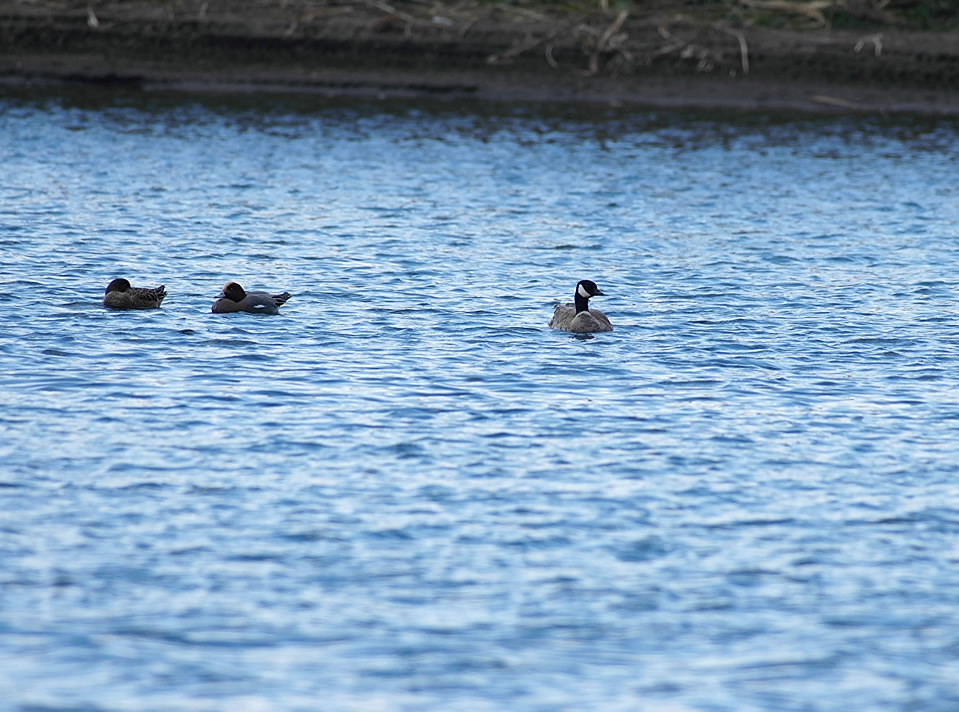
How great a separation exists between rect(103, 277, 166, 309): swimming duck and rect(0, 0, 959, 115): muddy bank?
95.3 ft

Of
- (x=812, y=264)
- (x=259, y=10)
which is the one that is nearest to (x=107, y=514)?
(x=812, y=264)

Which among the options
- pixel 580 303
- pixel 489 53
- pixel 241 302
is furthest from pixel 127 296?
pixel 489 53

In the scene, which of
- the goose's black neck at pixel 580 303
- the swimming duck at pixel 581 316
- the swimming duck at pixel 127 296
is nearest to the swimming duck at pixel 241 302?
the swimming duck at pixel 127 296

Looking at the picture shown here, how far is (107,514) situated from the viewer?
15.6 m

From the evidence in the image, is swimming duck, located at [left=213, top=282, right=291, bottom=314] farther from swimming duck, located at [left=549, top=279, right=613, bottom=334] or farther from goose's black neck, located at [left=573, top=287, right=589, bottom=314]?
goose's black neck, located at [left=573, top=287, right=589, bottom=314]

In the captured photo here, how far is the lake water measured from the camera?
12.6 metres

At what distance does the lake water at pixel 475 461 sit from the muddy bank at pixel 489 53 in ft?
50.7

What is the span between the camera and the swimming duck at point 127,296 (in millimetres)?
24406

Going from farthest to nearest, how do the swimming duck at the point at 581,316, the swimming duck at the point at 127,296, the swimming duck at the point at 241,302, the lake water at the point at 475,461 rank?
the swimming duck at the point at 241,302 → the swimming duck at the point at 127,296 → the swimming duck at the point at 581,316 → the lake water at the point at 475,461

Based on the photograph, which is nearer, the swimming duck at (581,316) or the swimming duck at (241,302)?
the swimming duck at (581,316)

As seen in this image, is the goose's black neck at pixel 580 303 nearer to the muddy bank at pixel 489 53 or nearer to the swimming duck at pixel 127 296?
the swimming duck at pixel 127 296

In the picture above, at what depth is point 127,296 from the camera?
2438 centimetres

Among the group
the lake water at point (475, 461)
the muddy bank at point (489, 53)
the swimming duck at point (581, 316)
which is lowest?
the lake water at point (475, 461)

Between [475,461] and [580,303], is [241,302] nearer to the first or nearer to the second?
[580,303]
